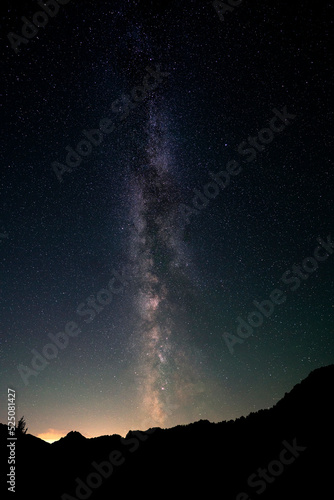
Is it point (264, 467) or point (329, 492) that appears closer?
point (329, 492)

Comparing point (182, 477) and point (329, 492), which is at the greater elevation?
point (182, 477)

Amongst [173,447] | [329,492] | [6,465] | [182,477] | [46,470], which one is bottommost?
[329,492]

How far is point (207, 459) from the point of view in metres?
18.1

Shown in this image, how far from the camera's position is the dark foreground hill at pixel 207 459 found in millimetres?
12969

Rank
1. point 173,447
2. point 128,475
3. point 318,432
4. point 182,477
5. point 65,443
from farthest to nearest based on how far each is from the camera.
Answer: point 65,443 < point 173,447 < point 128,475 < point 182,477 < point 318,432

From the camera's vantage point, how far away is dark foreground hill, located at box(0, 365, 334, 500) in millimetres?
12969

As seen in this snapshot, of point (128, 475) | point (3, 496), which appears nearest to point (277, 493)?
point (128, 475)

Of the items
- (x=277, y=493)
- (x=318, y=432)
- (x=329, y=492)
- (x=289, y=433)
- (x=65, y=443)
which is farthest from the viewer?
(x=65, y=443)

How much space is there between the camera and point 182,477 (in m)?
17.5

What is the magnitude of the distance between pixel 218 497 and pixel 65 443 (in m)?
17.6

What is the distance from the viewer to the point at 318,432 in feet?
45.7

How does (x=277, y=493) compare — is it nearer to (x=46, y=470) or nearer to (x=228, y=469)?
(x=228, y=469)

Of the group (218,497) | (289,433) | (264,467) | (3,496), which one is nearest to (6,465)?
(3,496)

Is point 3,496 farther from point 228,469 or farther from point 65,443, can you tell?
point 228,469
